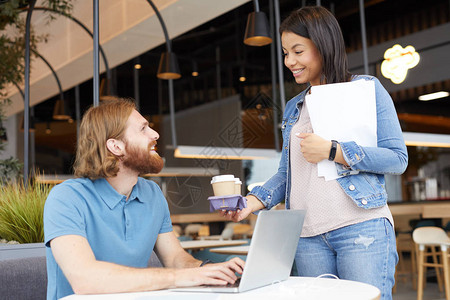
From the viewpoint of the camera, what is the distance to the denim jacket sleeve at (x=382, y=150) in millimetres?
1562

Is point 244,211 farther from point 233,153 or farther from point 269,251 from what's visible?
point 233,153

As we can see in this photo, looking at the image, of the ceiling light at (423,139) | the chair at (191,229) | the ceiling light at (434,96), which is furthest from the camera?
the ceiling light at (434,96)

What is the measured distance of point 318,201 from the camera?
5.44 feet

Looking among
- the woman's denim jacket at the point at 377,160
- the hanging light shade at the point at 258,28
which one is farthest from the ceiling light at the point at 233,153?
the woman's denim jacket at the point at 377,160

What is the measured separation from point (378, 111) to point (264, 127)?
648cm

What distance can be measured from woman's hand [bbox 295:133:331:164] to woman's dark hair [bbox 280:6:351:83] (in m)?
0.25

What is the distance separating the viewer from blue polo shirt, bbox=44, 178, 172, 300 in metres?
1.49

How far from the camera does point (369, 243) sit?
154 cm

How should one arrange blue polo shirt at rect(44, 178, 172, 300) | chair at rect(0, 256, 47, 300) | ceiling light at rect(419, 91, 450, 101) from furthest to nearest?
ceiling light at rect(419, 91, 450, 101), chair at rect(0, 256, 47, 300), blue polo shirt at rect(44, 178, 172, 300)

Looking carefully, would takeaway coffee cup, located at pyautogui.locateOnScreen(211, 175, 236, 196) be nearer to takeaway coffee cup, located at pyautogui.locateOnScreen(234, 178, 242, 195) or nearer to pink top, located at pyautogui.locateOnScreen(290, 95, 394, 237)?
takeaway coffee cup, located at pyautogui.locateOnScreen(234, 178, 242, 195)

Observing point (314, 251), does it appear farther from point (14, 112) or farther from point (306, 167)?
point (14, 112)

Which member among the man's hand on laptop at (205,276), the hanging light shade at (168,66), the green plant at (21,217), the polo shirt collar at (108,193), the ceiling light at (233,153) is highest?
the hanging light shade at (168,66)

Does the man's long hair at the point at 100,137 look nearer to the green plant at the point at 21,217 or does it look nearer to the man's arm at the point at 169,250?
the man's arm at the point at 169,250

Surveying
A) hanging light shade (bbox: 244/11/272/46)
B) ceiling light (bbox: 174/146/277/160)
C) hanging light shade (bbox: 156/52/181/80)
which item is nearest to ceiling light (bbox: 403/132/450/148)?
ceiling light (bbox: 174/146/277/160)
